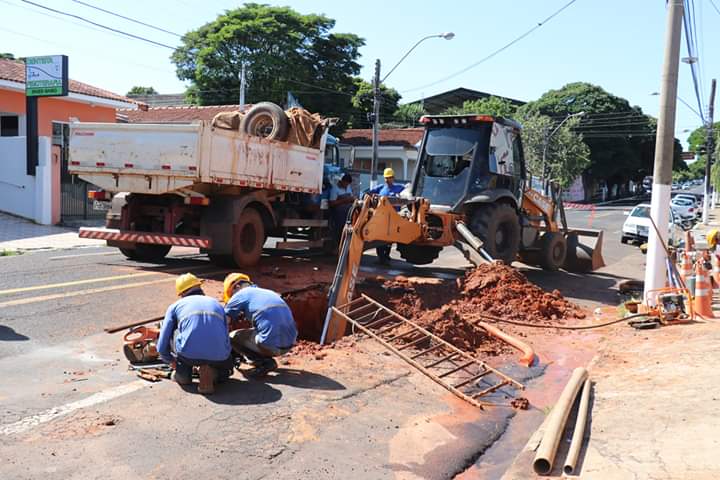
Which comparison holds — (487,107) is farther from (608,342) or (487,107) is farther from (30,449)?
(30,449)

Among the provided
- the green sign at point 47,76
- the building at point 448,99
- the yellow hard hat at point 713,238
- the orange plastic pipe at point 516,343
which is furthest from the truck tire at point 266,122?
the building at point 448,99

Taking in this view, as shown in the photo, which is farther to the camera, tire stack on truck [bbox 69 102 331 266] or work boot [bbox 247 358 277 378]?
tire stack on truck [bbox 69 102 331 266]

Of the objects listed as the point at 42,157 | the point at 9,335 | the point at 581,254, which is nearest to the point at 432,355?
the point at 9,335

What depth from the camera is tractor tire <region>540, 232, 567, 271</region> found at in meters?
14.0

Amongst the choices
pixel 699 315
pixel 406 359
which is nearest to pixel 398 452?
pixel 406 359

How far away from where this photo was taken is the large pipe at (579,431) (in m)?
4.62

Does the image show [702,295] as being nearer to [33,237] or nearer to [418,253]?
[418,253]

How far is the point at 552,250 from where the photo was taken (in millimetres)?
14070

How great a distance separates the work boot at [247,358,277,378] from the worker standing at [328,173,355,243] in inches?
310

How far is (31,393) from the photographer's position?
18.9 ft

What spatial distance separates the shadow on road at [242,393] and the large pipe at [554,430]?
7.32ft

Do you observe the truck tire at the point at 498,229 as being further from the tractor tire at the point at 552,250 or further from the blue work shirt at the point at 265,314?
the blue work shirt at the point at 265,314

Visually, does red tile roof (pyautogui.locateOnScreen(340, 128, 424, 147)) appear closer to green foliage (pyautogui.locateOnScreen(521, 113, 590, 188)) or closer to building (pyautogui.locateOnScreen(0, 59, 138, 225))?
green foliage (pyautogui.locateOnScreen(521, 113, 590, 188))

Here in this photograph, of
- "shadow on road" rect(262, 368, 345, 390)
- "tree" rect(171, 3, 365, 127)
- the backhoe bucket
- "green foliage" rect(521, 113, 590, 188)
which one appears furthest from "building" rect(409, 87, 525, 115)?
"shadow on road" rect(262, 368, 345, 390)
